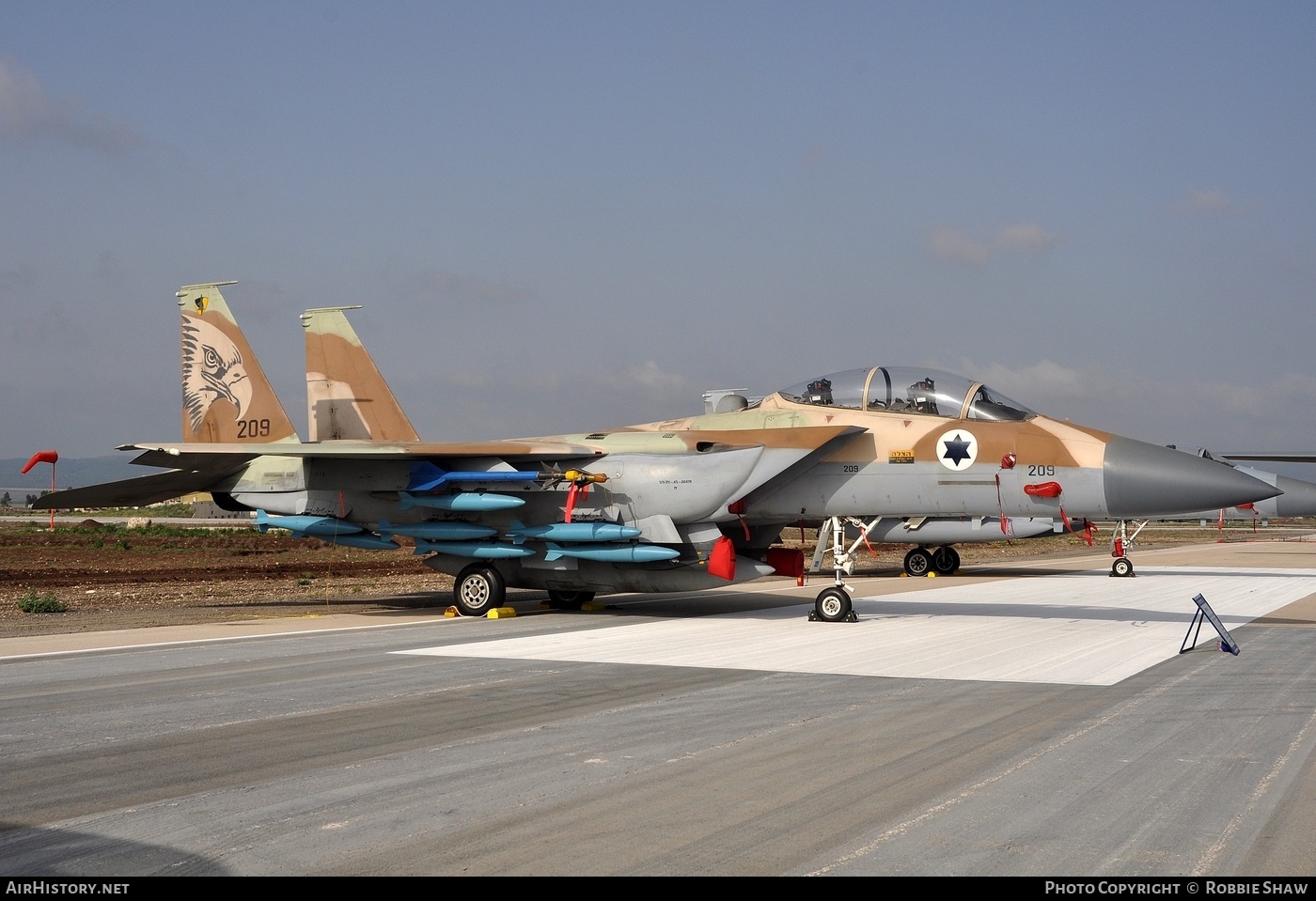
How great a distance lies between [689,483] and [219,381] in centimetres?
847

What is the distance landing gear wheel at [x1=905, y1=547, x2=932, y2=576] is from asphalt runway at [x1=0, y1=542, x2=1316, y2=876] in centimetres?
1526

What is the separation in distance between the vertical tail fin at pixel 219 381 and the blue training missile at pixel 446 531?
3.33 metres

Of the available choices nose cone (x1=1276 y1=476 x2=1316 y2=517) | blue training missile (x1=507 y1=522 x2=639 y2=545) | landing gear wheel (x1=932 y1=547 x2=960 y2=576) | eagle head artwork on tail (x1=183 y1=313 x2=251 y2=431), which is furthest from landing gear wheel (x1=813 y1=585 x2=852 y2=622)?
nose cone (x1=1276 y1=476 x2=1316 y2=517)

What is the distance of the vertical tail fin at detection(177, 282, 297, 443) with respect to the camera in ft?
59.4

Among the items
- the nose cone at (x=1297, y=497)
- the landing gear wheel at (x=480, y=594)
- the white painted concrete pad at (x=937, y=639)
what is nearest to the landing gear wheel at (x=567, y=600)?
the landing gear wheel at (x=480, y=594)

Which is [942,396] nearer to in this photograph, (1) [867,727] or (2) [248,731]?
(1) [867,727]

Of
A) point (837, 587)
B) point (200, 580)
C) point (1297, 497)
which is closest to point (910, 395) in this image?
point (837, 587)

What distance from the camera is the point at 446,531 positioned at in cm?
1594

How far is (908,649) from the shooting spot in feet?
38.8

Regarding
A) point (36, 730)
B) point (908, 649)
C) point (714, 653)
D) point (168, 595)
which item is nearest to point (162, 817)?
point (36, 730)

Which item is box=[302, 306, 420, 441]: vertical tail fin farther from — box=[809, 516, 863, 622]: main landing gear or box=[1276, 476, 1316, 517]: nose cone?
box=[1276, 476, 1316, 517]: nose cone

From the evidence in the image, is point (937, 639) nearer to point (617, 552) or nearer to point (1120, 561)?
point (617, 552)

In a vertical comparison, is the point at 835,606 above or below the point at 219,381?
below
